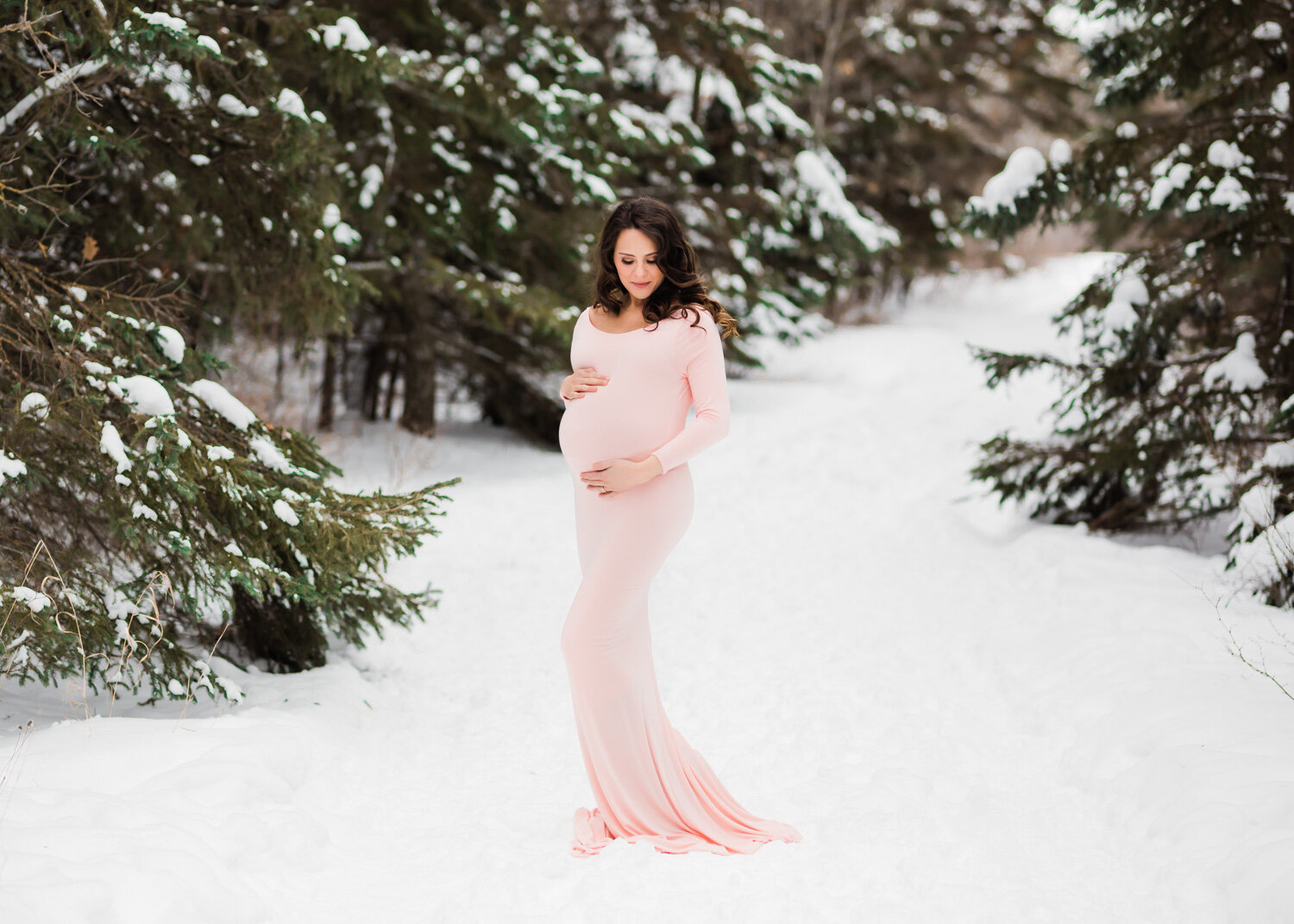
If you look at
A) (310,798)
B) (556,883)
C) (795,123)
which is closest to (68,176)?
(310,798)

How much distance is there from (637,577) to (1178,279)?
17.4 ft

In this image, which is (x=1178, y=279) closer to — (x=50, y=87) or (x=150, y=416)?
(x=150, y=416)

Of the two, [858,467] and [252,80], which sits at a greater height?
[252,80]

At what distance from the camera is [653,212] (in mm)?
3242

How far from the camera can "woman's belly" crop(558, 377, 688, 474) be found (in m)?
3.23

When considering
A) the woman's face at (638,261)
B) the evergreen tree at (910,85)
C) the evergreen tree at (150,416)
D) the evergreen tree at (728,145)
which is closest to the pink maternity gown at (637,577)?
the woman's face at (638,261)

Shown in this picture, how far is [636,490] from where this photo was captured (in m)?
3.25

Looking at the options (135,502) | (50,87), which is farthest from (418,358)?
(135,502)

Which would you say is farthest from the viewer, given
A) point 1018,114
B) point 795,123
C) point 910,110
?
point 1018,114

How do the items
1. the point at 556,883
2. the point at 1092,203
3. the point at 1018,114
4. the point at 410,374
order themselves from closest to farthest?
the point at 556,883 < the point at 1092,203 < the point at 410,374 < the point at 1018,114

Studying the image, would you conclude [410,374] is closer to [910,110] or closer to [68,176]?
[68,176]

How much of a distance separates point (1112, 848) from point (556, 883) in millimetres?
2049

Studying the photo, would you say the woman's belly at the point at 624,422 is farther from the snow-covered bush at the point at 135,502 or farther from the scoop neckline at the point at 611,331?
the snow-covered bush at the point at 135,502

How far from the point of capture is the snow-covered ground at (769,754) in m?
3.02
